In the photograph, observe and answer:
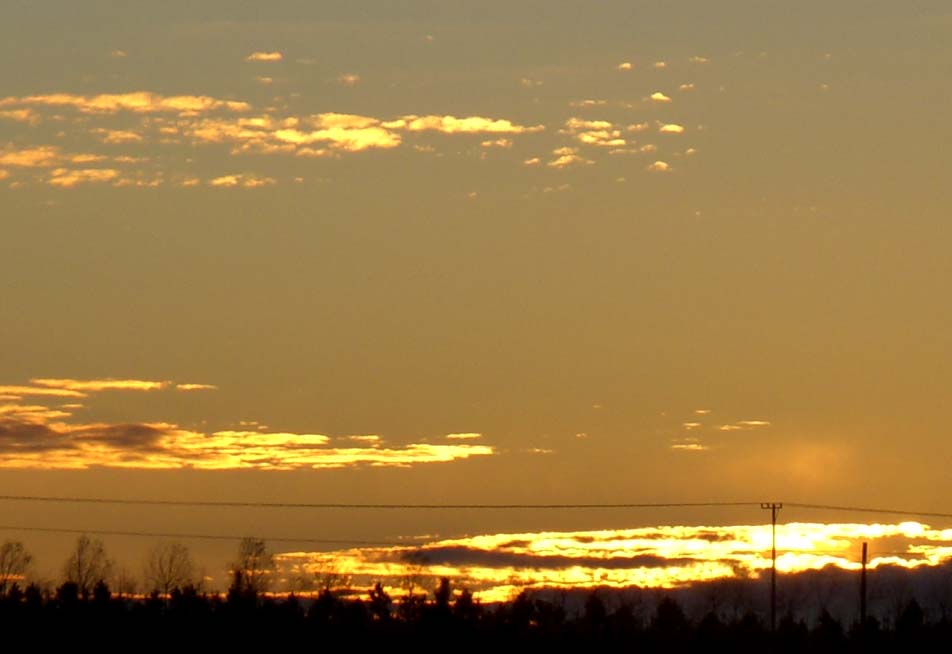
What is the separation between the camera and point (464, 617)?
511ft

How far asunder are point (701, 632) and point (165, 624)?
120 ft

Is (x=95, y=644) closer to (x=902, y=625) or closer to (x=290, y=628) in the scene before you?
(x=290, y=628)

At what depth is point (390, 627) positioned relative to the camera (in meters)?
150

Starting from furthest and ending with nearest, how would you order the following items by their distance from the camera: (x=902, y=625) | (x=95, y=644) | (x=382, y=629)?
(x=902, y=625) < (x=382, y=629) < (x=95, y=644)

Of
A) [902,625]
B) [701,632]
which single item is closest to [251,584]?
[701,632]

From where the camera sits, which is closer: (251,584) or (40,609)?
(40,609)

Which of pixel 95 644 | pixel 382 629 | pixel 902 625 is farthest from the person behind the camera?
pixel 902 625

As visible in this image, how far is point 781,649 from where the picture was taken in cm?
15162

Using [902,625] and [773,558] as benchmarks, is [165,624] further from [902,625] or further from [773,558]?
[902,625]

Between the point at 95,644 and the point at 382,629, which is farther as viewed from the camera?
the point at 382,629

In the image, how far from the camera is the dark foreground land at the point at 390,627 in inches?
5674

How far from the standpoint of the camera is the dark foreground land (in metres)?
144

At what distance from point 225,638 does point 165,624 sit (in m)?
4.14

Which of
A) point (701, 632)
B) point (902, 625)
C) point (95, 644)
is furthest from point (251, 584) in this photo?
point (902, 625)
